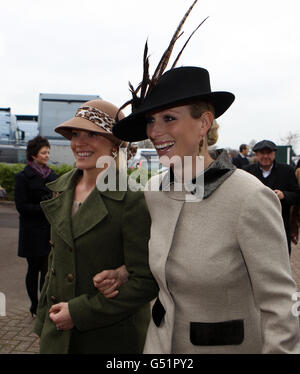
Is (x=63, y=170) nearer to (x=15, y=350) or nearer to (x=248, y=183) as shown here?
(x=15, y=350)

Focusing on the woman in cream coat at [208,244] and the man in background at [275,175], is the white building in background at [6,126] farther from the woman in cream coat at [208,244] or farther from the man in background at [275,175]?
the woman in cream coat at [208,244]

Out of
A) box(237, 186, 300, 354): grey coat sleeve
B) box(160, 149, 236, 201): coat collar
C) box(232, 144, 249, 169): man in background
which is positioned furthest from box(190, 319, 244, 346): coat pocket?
box(232, 144, 249, 169): man in background

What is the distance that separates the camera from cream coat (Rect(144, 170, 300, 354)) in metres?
1.44

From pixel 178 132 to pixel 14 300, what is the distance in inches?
173

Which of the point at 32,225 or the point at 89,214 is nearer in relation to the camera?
the point at 89,214

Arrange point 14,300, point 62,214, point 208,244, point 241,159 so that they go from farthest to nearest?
point 241,159, point 14,300, point 62,214, point 208,244

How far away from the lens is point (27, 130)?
30.9 meters

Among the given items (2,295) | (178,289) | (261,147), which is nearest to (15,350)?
(2,295)

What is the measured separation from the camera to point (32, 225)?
4684mm

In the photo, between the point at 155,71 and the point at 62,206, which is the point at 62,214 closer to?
the point at 62,206

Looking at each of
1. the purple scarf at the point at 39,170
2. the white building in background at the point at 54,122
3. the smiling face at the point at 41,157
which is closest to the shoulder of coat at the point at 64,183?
the purple scarf at the point at 39,170

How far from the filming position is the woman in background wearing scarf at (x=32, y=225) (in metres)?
4.59

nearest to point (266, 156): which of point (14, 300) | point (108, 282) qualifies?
point (108, 282)
